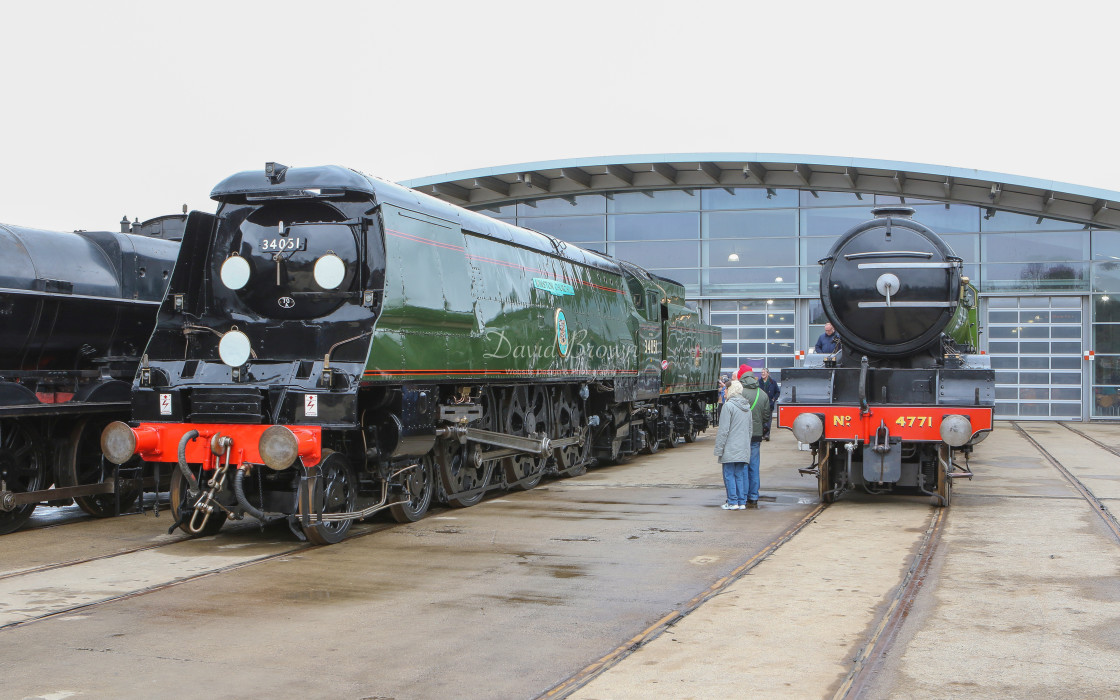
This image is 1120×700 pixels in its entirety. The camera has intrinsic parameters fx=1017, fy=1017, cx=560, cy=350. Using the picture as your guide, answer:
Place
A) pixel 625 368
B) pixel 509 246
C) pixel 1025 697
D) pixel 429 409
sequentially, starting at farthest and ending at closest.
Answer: pixel 625 368 < pixel 509 246 < pixel 429 409 < pixel 1025 697

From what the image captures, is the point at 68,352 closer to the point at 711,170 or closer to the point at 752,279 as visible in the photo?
the point at 711,170

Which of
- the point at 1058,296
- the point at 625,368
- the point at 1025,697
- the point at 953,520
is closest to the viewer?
the point at 1025,697

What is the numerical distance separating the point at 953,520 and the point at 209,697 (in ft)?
26.3

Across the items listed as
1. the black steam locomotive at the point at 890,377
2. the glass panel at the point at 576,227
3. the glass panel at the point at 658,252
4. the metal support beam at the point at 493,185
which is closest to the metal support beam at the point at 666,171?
the glass panel at the point at 658,252

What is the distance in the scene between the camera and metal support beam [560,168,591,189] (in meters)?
29.5

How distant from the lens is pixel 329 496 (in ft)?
29.4

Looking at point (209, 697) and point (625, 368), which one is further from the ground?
point (625, 368)

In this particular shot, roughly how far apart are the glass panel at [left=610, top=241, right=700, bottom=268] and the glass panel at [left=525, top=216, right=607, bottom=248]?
0.64 m

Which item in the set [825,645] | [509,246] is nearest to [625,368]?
[509,246]

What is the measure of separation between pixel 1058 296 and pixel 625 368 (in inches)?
729

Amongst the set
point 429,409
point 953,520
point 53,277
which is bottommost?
point 953,520

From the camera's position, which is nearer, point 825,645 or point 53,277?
point 825,645

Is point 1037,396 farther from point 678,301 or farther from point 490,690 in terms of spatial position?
point 490,690

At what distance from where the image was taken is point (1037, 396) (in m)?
29.8
